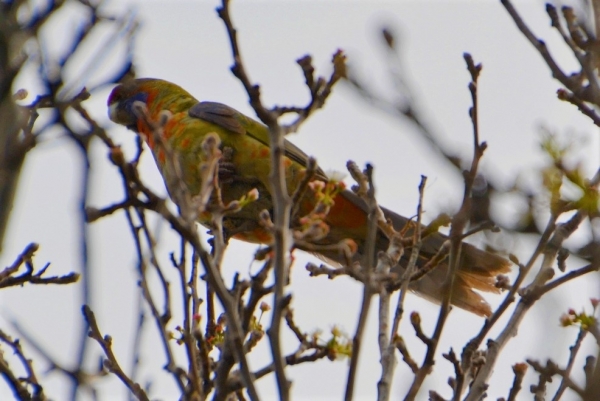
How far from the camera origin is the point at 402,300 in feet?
9.88

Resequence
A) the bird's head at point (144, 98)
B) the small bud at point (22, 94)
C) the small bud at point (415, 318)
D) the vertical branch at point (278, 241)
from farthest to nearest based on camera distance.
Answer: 1. the bird's head at point (144, 98)
2. the small bud at point (22, 94)
3. the small bud at point (415, 318)
4. the vertical branch at point (278, 241)

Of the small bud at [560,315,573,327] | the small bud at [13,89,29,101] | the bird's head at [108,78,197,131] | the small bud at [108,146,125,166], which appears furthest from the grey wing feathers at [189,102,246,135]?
the small bud at [108,146,125,166]

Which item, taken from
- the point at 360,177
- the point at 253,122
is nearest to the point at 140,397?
the point at 360,177

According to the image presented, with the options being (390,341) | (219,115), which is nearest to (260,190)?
(219,115)

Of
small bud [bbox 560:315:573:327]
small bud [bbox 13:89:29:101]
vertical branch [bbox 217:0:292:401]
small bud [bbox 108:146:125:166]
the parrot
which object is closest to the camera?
vertical branch [bbox 217:0:292:401]

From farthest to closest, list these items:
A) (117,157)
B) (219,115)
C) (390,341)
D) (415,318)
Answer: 1. (219,115)
2. (415,318)
3. (390,341)
4. (117,157)

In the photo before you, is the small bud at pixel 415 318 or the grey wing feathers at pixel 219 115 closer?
the small bud at pixel 415 318

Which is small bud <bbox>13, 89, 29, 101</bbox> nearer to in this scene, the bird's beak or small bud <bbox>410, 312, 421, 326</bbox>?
small bud <bbox>410, 312, 421, 326</bbox>

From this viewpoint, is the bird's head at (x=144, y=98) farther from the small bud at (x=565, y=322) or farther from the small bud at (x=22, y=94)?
the small bud at (x=565, y=322)

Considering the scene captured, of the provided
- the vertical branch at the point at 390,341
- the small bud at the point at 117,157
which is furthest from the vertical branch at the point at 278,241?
the vertical branch at the point at 390,341

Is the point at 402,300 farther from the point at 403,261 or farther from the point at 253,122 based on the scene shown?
the point at 253,122

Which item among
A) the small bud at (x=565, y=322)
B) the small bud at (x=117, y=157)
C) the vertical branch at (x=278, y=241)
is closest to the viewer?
the vertical branch at (x=278, y=241)

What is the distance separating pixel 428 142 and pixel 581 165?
0.38 m

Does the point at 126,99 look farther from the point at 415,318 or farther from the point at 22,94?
the point at 415,318
